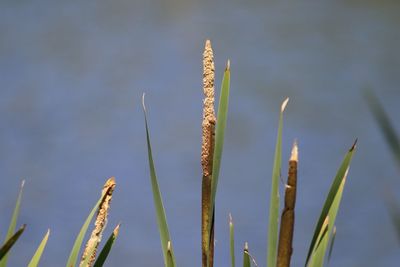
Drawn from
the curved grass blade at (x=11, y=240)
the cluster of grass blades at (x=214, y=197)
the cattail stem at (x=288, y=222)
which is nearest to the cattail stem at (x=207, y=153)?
the cluster of grass blades at (x=214, y=197)

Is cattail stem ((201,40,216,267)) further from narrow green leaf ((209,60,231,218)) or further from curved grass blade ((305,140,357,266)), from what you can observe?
curved grass blade ((305,140,357,266))

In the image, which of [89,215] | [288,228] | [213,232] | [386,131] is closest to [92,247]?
[89,215]

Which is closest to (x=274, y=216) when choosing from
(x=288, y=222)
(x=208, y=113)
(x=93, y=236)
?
(x=288, y=222)

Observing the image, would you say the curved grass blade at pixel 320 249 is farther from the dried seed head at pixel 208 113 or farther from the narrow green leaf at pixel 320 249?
the dried seed head at pixel 208 113

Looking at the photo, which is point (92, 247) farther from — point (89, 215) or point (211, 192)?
point (211, 192)

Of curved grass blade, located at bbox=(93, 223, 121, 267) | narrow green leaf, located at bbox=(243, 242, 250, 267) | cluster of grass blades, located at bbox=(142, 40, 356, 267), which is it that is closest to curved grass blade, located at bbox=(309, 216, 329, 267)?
cluster of grass blades, located at bbox=(142, 40, 356, 267)
